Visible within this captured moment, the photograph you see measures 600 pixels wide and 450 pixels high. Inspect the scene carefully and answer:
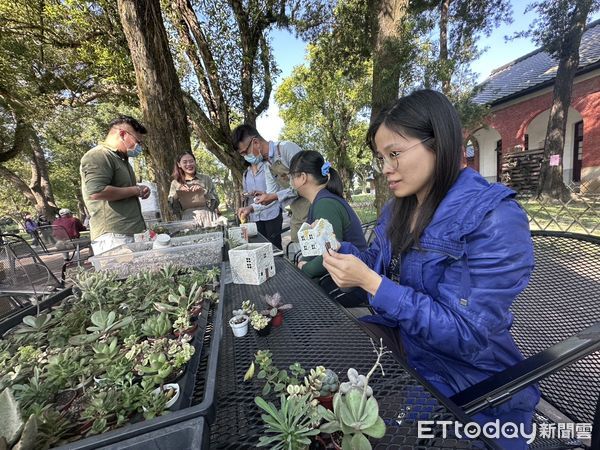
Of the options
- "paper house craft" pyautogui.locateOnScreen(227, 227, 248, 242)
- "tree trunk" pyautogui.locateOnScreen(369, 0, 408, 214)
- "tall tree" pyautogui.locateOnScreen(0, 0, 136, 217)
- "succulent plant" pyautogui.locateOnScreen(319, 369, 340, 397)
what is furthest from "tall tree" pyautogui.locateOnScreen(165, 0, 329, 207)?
"succulent plant" pyautogui.locateOnScreen(319, 369, 340, 397)

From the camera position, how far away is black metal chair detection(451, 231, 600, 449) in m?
0.79

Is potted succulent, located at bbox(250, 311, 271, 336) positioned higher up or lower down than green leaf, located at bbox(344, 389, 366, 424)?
lower down

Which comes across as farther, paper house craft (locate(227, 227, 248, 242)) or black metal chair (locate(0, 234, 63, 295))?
black metal chair (locate(0, 234, 63, 295))

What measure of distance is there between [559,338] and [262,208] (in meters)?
2.98

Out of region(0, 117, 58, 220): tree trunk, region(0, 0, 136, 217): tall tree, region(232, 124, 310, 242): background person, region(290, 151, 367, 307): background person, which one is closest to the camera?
region(290, 151, 367, 307): background person

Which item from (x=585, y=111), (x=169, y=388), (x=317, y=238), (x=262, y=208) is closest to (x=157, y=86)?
(x=262, y=208)

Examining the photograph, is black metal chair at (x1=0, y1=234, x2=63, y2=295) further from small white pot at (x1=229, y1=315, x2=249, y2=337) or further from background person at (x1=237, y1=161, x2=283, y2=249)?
small white pot at (x1=229, y1=315, x2=249, y2=337)

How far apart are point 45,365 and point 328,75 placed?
400 inches

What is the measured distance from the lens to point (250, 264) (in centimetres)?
162

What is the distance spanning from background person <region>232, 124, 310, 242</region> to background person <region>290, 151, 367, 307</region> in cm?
76

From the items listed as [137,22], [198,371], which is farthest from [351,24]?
[198,371]

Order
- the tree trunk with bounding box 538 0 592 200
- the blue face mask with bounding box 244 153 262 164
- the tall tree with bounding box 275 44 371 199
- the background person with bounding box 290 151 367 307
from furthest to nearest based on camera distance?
the tall tree with bounding box 275 44 371 199
the tree trunk with bounding box 538 0 592 200
the blue face mask with bounding box 244 153 262 164
the background person with bounding box 290 151 367 307

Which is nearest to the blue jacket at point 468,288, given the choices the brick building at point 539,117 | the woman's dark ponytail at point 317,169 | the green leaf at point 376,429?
the green leaf at point 376,429

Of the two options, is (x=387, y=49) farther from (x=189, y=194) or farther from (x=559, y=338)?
(x=559, y=338)
